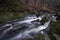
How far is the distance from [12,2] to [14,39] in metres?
6.80

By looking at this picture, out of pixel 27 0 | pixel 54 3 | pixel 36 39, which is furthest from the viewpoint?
pixel 54 3

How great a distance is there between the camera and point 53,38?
6.26 m

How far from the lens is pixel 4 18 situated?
998 centimetres

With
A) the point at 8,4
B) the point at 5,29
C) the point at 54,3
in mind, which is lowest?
the point at 5,29

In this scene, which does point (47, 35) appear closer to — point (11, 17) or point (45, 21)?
point (45, 21)

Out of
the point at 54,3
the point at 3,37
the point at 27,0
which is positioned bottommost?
the point at 3,37

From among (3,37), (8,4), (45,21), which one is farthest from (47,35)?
(8,4)

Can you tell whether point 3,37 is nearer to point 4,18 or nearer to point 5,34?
point 5,34

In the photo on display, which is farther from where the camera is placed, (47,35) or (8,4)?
(8,4)

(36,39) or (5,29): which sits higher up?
(5,29)

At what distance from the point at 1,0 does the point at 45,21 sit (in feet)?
16.5

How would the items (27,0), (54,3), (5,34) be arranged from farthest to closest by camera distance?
(54,3) → (27,0) → (5,34)

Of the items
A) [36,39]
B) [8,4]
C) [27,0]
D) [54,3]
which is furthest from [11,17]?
[54,3]

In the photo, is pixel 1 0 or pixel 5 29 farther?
pixel 1 0
